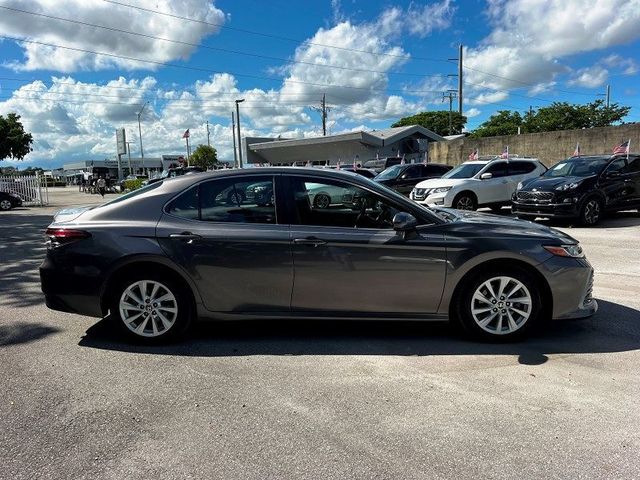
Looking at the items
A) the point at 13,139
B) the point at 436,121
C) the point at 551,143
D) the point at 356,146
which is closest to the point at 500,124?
the point at 436,121

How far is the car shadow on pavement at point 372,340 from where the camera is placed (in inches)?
170

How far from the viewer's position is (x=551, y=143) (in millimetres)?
23844

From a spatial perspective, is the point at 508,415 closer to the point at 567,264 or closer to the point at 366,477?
the point at 366,477

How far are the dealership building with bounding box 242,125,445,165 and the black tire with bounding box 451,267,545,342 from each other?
1219 inches

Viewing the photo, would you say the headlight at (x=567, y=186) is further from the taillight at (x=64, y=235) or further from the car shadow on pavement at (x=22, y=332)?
the car shadow on pavement at (x=22, y=332)

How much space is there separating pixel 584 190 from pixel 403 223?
963 centimetres

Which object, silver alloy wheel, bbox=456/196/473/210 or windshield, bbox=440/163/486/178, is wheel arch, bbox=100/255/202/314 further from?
windshield, bbox=440/163/486/178

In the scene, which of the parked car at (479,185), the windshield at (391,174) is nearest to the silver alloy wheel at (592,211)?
the parked car at (479,185)

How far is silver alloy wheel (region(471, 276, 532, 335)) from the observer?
4371 mm

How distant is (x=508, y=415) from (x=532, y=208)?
33.0 ft

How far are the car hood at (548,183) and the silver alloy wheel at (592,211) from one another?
61 cm

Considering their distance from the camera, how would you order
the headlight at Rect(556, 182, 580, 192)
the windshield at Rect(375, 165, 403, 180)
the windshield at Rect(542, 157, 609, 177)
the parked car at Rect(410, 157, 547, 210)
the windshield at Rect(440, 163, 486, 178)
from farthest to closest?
the windshield at Rect(375, 165, 403, 180) < the windshield at Rect(440, 163, 486, 178) < the parked car at Rect(410, 157, 547, 210) < the windshield at Rect(542, 157, 609, 177) < the headlight at Rect(556, 182, 580, 192)

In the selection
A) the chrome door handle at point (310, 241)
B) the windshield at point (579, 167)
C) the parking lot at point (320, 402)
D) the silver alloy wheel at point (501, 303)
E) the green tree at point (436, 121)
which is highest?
the green tree at point (436, 121)

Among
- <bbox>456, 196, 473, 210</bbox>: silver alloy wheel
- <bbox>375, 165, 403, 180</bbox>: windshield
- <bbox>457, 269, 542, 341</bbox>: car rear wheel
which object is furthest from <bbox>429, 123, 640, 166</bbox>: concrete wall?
<bbox>457, 269, 542, 341</bbox>: car rear wheel
